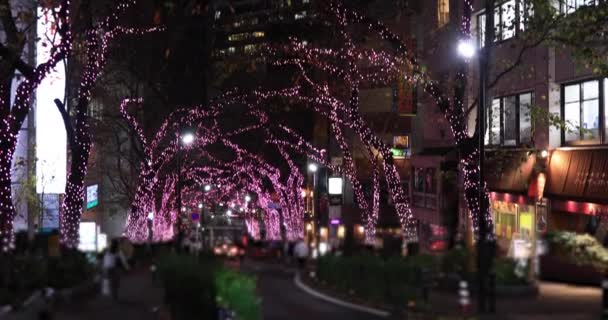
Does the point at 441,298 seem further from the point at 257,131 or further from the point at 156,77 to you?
the point at 257,131

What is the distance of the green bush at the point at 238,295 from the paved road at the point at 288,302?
195 centimetres

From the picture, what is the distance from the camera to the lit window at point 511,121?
36.5m

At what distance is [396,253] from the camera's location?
1939 cm

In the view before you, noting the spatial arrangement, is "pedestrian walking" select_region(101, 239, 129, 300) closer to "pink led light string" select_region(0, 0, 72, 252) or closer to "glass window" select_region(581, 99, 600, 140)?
"pink led light string" select_region(0, 0, 72, 252)

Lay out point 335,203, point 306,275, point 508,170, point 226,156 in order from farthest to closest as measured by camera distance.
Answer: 1. point 226,156
2. point 335,203
3. point 508,170
4. point 306,275

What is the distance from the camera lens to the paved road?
17.1 m

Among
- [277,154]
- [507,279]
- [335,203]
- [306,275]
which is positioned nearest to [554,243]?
[507,279]

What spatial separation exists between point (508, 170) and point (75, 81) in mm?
26752

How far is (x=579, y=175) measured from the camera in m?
31.5

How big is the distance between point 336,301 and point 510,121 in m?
21.9

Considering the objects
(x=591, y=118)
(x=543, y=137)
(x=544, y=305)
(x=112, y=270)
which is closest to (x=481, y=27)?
(x=543, y=137)

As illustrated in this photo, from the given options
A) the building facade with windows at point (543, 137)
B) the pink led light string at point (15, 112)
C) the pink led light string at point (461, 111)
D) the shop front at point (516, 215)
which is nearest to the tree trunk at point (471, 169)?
the pink led light string at point (461, 111)

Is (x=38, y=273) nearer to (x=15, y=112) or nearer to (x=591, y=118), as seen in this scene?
(x=15, y=112)

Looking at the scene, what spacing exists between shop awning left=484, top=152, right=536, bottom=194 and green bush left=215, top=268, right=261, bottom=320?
827 inches
